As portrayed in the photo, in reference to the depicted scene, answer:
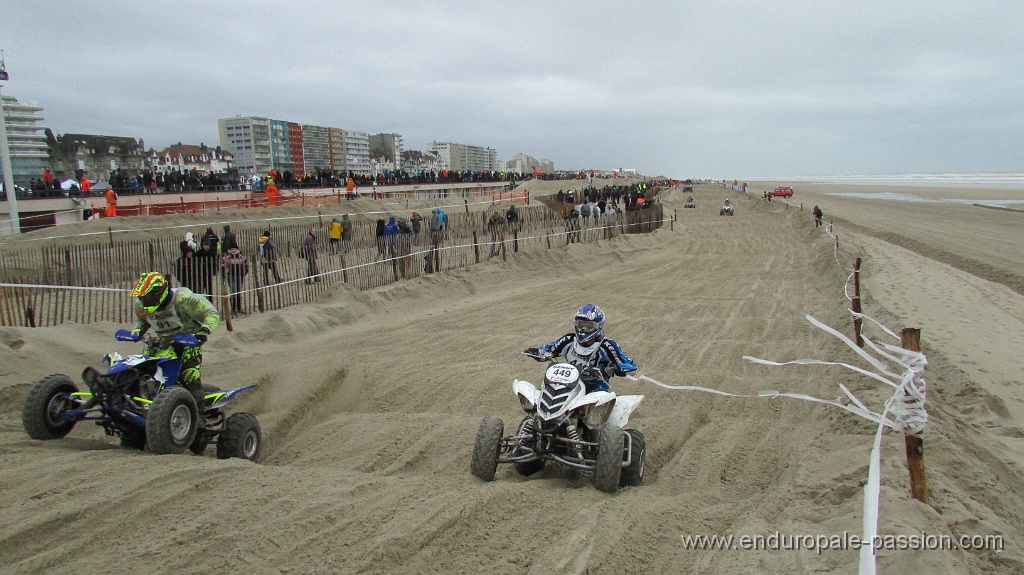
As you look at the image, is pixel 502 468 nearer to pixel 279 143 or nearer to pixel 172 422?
pixel 172 422

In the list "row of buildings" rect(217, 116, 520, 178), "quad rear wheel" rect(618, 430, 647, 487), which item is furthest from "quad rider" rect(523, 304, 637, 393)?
"row of buildings" rect(217, 116, 520, 178)

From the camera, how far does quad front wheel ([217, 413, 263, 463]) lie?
5404mm

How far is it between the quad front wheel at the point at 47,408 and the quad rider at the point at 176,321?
68 centimetres

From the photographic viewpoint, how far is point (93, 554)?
Answer: 343cm

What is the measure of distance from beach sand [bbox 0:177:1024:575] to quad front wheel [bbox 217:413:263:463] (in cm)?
33

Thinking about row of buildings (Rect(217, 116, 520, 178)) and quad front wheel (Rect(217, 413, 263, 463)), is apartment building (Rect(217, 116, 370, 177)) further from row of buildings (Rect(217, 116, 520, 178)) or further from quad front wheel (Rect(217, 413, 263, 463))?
quad front wheel (Rect(217, 413, 263, 463))

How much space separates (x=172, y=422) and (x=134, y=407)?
1.24 ft

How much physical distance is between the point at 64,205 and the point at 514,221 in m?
16.8

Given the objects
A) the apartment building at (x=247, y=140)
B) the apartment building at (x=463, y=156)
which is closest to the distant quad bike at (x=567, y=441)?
the apartment building at (x=247, y=140)

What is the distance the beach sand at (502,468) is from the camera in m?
3.56

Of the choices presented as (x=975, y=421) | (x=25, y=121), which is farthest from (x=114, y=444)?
(x=25, y=121)

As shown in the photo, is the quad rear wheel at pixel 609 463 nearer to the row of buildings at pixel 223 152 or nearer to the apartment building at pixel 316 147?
the row of buildings at pixel 223 152

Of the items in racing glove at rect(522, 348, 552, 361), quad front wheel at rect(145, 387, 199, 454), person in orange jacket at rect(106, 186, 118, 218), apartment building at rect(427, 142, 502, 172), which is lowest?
quad front wheel at rect(145, 387, 199, 454)

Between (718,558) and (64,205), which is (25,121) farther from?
(718,558)
